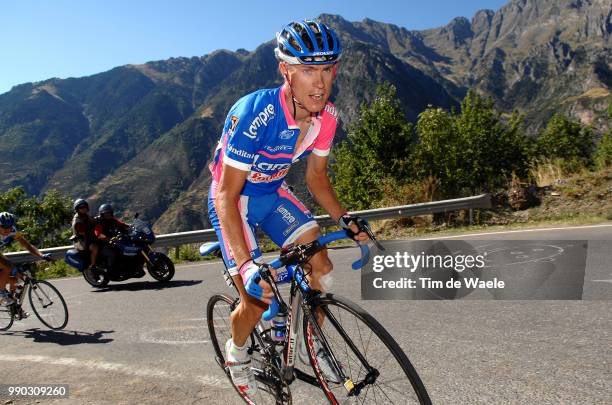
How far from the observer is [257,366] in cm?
328

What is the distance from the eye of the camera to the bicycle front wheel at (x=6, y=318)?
7.22 m

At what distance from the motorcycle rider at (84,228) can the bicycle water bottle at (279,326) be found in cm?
831

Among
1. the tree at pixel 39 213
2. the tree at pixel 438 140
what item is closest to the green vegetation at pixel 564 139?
the tree at pixel 438 140

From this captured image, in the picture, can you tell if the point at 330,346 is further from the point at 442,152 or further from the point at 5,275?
the point at 442,152

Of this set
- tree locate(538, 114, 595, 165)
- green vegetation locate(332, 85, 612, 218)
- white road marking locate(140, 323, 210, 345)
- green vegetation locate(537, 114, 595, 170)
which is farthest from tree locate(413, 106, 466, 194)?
white road marking locate(140, 323, 210, 345)

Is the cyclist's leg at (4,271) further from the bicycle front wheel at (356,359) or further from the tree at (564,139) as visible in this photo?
the tree at (564,139)

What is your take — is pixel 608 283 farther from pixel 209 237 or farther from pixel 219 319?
pixel 209 237

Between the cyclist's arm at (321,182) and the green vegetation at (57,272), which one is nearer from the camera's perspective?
the cyclist's arm at (321,182)

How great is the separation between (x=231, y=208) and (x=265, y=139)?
1.61 feet

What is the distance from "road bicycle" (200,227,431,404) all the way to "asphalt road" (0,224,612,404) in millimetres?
727

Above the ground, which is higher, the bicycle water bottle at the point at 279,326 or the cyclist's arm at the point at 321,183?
the cyclist's arm at the point at 321,183

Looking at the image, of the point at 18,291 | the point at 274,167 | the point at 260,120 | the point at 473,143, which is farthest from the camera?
the point at 473,143
